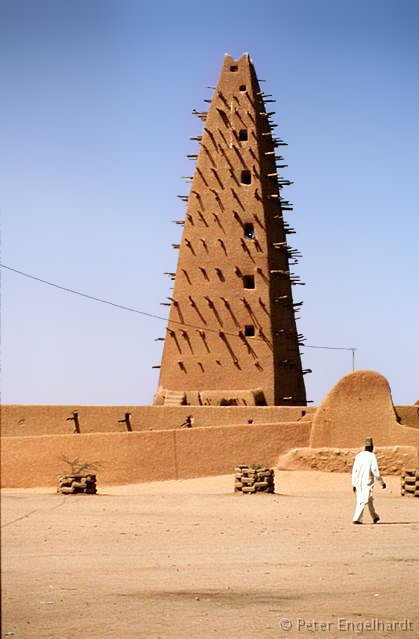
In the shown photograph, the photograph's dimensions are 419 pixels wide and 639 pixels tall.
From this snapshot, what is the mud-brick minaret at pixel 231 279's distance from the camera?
32562 mm

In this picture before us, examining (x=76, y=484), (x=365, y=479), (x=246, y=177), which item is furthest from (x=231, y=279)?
(x=365, y=479)

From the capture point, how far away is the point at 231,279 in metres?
33.0

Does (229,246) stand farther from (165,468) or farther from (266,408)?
(165,468)

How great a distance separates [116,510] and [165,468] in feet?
23.7

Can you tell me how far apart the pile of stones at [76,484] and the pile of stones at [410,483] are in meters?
6.08

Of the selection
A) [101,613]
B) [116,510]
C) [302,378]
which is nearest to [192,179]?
[302,378]

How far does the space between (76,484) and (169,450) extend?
5.04 metres

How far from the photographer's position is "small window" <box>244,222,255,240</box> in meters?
33.4

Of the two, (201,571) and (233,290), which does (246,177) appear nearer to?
(233,290)

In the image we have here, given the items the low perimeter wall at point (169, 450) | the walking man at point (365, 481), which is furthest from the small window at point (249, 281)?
the walking man at point (365, 481)

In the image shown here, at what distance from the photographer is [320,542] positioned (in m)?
12.4

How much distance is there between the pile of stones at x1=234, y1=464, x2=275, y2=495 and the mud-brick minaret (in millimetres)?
12710

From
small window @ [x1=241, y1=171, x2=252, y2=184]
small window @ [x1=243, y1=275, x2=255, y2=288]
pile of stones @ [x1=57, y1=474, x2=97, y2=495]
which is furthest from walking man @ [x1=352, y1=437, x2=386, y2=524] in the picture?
small window @ [x1=241, y1=171, x2=252, y2=184]

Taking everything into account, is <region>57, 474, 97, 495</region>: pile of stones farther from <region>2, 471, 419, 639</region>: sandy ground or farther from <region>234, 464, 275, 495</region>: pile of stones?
<region>234, 464, 275, 495</region>: pile of stones
